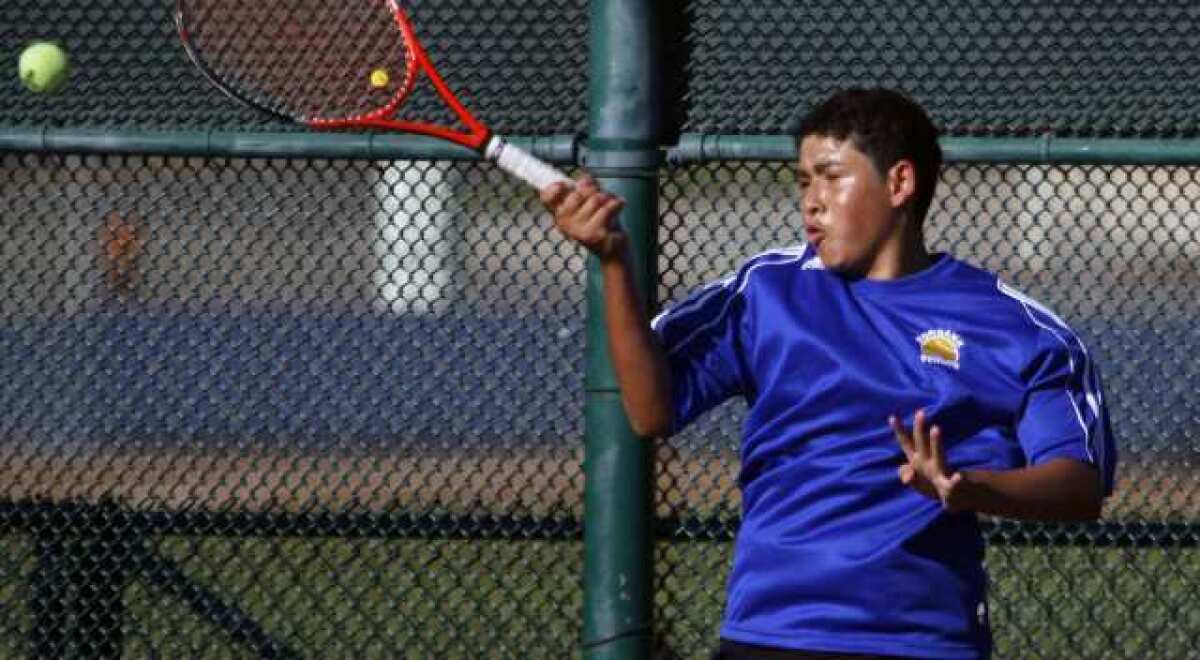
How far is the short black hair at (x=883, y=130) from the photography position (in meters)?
2.92

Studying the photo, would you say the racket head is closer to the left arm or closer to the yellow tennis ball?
the yellow tennis ball

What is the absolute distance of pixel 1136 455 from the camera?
5.12 metres

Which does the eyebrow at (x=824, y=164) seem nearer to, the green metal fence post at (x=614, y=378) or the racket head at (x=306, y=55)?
the green metal fence post at (x=614, y=378)

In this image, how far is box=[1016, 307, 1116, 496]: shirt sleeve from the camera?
9.14 feet

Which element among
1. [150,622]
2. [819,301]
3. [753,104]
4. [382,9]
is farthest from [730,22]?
[150,622]

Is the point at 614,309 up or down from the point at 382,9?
down

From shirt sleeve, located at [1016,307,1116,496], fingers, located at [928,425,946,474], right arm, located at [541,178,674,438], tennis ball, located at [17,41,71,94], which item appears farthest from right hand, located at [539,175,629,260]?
tennis ball, located at [17,41,71,94]

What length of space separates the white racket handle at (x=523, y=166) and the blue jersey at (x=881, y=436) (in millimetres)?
344

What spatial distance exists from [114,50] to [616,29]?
1.15 metres

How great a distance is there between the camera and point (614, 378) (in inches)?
151

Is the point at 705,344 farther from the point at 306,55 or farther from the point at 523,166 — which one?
the point at 306,55

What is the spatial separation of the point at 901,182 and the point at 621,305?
1.60 feet

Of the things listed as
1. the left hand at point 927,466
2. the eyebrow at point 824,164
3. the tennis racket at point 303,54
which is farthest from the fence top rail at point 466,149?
the left hand at point 927,466

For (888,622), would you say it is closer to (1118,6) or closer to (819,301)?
(819,301)
